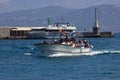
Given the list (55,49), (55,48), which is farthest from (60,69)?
(55,49)

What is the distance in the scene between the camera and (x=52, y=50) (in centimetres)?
7569

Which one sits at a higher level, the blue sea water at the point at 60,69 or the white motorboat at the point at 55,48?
the white motorboat at the point at 55,48

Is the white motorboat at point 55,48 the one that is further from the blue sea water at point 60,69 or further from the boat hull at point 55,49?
the blue sea water at point 60,69

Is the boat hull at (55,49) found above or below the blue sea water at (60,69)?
above

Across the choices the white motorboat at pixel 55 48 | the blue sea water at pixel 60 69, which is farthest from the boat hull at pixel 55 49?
the blue sea water at pixel 60 69

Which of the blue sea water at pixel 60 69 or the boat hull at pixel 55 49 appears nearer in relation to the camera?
the blue sea water at pixel 60 69

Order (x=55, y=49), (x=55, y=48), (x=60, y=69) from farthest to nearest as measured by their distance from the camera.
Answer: (x=55, y=49)
(x=55, y=48)
(x=60, y=69)

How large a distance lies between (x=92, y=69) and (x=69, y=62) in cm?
931

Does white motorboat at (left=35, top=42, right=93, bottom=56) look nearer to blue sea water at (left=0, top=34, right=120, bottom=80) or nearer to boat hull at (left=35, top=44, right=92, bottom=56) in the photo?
boat hull at (left=35, top=44, right=92, bottom=56)

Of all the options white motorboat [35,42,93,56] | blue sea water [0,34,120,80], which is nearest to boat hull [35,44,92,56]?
white motorboat [35,42,93,56]

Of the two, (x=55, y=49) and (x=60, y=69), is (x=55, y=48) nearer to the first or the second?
(x=55, y=49)

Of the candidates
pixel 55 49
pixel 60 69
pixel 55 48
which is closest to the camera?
pixel 60 69

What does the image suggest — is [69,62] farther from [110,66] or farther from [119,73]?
[119,73]

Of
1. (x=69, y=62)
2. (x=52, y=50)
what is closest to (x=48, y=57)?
(x=52, y=50)
